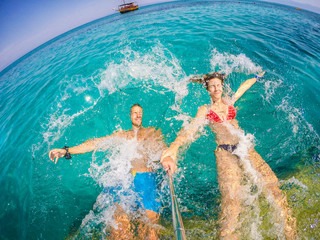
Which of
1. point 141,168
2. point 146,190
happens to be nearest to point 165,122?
point 141,168

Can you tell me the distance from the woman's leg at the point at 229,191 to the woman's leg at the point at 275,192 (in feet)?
1.48

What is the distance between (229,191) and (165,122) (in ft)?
9.29

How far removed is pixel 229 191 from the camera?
2.87 metres

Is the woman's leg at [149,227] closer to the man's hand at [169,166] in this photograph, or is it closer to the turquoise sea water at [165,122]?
the turquoise sea water at [165,122]

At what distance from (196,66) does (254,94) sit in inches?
110

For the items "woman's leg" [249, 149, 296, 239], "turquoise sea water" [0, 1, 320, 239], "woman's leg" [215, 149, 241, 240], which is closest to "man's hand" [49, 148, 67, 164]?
"turquoise sea water" [0, 1, 320, 239]

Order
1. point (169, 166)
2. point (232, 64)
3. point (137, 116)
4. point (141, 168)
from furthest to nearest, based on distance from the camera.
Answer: point (232, 64) → point (137, 116) → point (141, 168) → point (169, 166)

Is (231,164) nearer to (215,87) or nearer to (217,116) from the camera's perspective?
(217,116)

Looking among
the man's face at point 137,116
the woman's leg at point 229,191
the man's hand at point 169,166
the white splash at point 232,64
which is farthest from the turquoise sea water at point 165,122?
the man's hand at point 169,166

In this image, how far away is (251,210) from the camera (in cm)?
260

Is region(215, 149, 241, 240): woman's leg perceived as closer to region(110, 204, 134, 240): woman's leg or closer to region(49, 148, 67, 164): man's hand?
region(110, 204, 134, 240): woman's leg

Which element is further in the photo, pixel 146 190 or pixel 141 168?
pixel 141 168

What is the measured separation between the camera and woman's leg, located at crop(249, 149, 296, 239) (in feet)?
7.67

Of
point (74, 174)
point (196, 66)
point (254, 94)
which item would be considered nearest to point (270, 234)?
point (254, 94)
